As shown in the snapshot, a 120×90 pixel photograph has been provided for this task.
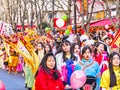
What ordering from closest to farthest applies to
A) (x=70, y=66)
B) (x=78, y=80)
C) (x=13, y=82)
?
(x=78, y=80), (x=70, y=66), (x=13, y=82)

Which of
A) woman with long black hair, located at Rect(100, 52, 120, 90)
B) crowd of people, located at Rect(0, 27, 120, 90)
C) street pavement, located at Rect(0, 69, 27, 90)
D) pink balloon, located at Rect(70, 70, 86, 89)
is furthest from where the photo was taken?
street pavement, located at Rect(0, 69, 27, 90)

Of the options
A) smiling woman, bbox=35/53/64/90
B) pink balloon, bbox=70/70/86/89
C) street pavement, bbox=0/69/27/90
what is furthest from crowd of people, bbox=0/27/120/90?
street pavement, bbox=0/69/27/90

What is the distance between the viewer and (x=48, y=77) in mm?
7227

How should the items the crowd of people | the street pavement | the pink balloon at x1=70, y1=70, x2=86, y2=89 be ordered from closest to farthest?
the crowd of people, the pink balloon at x1=70, y1=70, x2=86, y2=89, the street pavement

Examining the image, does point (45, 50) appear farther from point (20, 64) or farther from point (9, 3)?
point (9, 3)

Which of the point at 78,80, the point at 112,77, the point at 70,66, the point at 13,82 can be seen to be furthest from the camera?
Result: the point at 13,82

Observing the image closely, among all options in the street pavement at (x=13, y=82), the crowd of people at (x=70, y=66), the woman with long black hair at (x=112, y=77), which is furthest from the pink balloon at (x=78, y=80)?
the street pavement at (x=13, y=82)

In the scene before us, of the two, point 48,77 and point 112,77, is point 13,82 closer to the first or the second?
point 48,77

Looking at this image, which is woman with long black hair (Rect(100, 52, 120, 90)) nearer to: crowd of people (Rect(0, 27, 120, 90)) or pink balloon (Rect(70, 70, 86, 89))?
crowd of people (Rect(0, 27, 120, 90))

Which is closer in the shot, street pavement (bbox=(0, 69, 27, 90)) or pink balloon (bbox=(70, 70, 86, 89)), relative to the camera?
pink balloon (bbox=(70, 70, 86, 89))

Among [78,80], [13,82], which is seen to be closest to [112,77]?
[78,80]

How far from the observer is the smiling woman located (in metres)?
7.21

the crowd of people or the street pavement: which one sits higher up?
the crowd of people

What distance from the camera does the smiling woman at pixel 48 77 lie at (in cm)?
721
